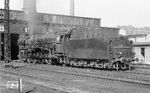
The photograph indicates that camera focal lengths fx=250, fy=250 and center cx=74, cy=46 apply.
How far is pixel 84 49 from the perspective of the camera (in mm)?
18281

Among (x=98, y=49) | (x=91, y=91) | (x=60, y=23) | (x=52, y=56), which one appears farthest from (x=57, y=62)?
(x=60, y=23)

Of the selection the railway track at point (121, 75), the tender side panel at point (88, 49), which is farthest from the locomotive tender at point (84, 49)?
the railway track at point (121, 75)

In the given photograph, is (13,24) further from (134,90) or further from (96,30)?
(134,90)

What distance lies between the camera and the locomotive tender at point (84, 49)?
1680 cm

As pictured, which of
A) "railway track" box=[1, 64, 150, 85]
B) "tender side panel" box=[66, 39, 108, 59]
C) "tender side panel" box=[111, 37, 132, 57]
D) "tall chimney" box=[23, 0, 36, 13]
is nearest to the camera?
"railway track" box=[1, 64, 150, 85]

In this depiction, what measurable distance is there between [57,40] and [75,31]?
6.27 ft

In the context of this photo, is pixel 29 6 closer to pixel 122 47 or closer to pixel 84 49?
pixel 84 49

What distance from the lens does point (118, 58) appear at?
655 inches

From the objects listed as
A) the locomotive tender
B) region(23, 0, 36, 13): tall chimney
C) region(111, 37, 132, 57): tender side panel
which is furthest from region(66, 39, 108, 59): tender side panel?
region(23, 0, 36, 13): tall chimney

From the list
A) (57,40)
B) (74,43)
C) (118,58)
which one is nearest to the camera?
(118,58)

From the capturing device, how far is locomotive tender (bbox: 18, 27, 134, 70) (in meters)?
16.8

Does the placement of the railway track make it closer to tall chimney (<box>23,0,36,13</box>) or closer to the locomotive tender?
the locomotive tender

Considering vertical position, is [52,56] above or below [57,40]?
below

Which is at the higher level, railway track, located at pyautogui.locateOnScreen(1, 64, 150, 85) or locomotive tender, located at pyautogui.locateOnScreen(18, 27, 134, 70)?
locomotive tender, located at pyautogui.locateOnScreen(18, 27, 134, 70)
